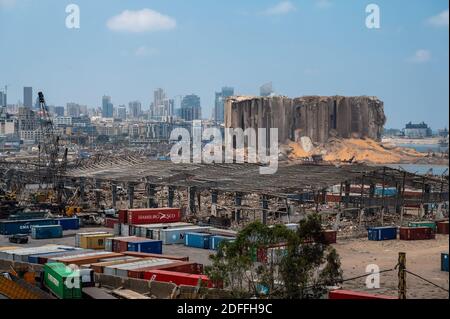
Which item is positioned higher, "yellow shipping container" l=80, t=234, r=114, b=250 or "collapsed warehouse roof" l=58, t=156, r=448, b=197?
"collapsed warehouse roof" l=58, t=156, r=448, b=197

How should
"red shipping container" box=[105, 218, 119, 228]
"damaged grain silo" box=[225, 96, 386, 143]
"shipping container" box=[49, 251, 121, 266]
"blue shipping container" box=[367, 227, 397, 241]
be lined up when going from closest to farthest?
1. "shipping container" box=[49, 251, 121, 266]
2. "blue shipping container" box=[367, 227, 397, 241]
3. "red shipping container" box=[105, 218, 119, 228]
4. "damaged grain silo" box=[225, 96, 386, 143]

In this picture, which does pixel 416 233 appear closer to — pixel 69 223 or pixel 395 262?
pixel 395 262

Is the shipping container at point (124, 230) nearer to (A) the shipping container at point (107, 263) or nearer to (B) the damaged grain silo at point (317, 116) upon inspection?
(A) the shipping container at point (107, 263)

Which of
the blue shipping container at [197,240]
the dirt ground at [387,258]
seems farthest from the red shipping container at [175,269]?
the blue shipping container at [197,240]

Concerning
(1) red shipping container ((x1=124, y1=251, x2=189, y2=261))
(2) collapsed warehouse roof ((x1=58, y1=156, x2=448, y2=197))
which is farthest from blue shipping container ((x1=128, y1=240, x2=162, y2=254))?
(2) collapsed warehouse roof ((x1=58, y1=156, x2=448, y2=197))

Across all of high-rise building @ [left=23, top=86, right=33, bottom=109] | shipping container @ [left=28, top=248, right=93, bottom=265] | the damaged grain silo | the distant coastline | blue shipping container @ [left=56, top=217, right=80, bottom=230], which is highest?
high-rise building @ [left=23, top=86, right=33, bottom=109]

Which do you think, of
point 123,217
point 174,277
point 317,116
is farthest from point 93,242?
point 317,116

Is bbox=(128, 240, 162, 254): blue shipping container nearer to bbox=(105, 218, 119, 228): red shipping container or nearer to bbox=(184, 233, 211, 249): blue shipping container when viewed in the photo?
bbox=(184, 233, 211, 249): blue shipping container
